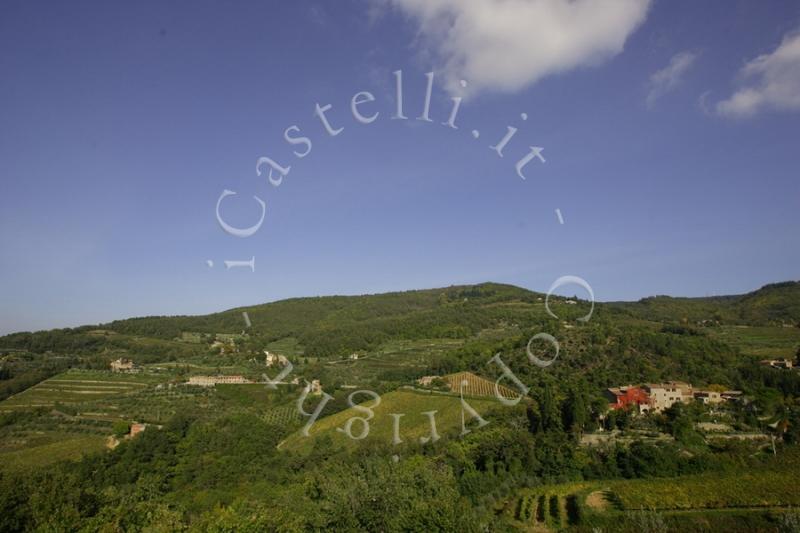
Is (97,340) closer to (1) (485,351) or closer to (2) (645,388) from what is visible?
(1) (485,351)

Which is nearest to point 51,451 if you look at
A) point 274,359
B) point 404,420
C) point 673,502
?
point 404,420

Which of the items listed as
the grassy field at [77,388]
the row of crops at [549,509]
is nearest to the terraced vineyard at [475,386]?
the row of crops at [549,509]

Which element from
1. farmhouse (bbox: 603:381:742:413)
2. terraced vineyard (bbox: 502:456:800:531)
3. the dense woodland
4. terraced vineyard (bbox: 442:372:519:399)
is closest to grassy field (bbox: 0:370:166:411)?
the dense woodland

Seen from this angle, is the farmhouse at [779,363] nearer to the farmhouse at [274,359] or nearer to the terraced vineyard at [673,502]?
the terraced vineyard at [673,502]

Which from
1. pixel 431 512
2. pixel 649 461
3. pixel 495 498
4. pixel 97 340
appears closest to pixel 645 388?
pixel 649 461

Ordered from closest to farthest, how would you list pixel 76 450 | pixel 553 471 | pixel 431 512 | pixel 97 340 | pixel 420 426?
pixel 431 512 < pixel 553 471 < pixel 76 450 < pixel 420 426 < pixel 97 340
